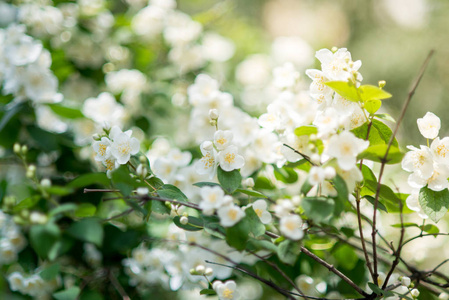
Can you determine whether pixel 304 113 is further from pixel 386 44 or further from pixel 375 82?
pixel 386 44

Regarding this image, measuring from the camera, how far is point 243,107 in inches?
58.3

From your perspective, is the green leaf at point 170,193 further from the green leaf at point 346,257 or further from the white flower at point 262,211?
the green leaf at point 346,257

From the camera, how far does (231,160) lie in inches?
27.6

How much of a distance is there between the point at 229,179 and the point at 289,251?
167mm

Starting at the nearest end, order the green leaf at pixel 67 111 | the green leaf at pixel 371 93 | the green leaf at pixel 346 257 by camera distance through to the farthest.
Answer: the green leaf at pixel 371 93 < the green leaf at pixel 346 257 < the green leaf at pixel 67 111

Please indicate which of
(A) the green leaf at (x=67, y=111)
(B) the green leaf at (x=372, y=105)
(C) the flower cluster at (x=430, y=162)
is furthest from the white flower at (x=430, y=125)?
(A) the green leaf at (x=67, y=111)

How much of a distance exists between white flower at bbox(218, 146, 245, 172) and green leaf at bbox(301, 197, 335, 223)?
0.15 m

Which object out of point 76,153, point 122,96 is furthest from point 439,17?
point 76,153

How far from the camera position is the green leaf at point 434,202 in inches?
25.6

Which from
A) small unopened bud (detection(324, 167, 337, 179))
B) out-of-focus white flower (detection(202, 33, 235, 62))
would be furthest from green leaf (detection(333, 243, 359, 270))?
out-of-focus white flower (detection(202, 33, 235, 62))

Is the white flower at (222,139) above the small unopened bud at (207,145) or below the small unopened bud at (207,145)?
above

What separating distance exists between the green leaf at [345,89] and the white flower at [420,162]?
0.45 feet

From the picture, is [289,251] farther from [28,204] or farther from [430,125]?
[28,204]

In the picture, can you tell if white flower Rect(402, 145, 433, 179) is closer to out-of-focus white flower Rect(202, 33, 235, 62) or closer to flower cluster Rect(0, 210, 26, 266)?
flower cluster Rect(0, 210, 26, 266)
